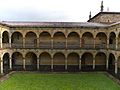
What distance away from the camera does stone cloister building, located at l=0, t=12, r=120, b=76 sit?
120 feet

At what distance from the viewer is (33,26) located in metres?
36.7

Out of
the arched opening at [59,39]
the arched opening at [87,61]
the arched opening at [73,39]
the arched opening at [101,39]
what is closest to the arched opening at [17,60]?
the arched opening at [59,39]

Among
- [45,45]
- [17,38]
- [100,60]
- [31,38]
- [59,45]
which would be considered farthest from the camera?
[100,60]

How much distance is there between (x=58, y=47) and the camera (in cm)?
3712

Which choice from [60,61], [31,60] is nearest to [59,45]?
[60,61]

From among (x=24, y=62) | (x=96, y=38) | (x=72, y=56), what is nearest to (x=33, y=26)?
(x=24, y=62)

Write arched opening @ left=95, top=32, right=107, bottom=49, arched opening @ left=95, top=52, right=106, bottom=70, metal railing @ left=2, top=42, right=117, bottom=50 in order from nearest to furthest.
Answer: metal railing @ left=2, top=42, right=117, bottom=50, arched opening @ left=95, top=32, right=107, bottom=49, arched opening @ left=95, top=52, right=106, bottom=70

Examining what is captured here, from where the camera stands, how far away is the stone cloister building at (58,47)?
36.7m

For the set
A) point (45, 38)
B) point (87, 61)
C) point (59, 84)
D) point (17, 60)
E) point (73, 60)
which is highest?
point (45, 38)

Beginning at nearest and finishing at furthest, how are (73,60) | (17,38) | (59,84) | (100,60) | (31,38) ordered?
(59,84) → (17,38) → (31,38) → (100,60) → (73,60)

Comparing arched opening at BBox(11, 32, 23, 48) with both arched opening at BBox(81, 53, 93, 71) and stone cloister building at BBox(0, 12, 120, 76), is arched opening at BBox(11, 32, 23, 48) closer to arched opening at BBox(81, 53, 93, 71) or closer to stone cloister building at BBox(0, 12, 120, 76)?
stone cloister building at BBox(0, 12, 120, 76)

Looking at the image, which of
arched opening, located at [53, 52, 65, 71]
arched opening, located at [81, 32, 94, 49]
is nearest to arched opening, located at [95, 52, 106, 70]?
arched opening, located at [81, 32, 94, 49]

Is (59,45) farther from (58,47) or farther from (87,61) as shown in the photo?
(87,61)

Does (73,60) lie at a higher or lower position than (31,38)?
lower
